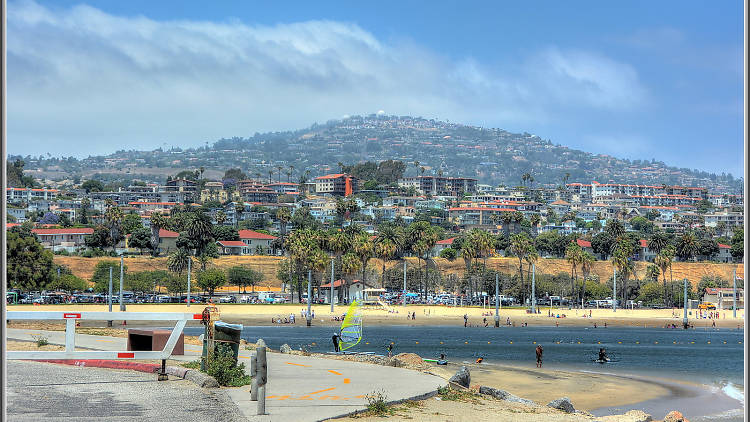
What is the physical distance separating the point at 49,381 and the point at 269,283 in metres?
147

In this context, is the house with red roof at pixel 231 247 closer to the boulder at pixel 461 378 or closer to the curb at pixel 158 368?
the boulder at pixel 461 378

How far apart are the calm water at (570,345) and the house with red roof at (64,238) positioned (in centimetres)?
10533

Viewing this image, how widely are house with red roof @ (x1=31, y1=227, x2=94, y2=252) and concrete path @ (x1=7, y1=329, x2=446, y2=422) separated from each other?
543 feet

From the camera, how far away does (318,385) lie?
64.0ft

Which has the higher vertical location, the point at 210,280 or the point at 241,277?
the point at 241,277

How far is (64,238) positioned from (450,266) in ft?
278

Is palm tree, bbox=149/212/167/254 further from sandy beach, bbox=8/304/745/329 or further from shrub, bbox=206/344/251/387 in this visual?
shrub, bbox=206/344/251/387

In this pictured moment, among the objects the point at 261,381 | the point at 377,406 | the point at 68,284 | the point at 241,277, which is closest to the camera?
the point at 261,381

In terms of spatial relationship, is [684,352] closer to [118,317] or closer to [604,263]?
[118,317]

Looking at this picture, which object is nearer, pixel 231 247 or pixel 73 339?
pixel 73 339

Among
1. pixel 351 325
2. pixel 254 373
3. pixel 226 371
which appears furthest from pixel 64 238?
pixel 254 373

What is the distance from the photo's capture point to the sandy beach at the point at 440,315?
344 feet

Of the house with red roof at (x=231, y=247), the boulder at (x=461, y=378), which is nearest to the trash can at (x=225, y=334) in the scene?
the boulder at (x=461, y=378)

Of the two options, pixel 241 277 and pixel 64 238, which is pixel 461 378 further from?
pixel 64 238
